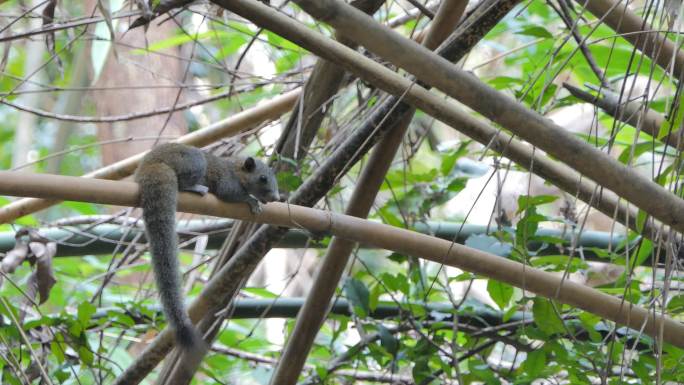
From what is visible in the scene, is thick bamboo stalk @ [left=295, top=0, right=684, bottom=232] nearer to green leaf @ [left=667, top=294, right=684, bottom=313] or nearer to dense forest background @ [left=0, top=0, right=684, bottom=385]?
dense forest background @ [left=0, top=0, right=684, bottom=385]

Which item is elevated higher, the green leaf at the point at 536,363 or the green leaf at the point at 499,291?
the green leaf at the point at 499,291

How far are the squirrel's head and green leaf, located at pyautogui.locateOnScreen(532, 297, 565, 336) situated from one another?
122 cm

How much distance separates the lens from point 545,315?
7.24 feet

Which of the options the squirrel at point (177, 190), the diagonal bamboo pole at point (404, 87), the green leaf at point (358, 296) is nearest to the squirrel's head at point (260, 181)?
the squirrel at point (177, 190)

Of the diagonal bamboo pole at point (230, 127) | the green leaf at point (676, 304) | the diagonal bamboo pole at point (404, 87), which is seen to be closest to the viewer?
the diagonal bamboo pole at point (404, 87)

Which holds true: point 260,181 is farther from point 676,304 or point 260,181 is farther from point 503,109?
point 503,109

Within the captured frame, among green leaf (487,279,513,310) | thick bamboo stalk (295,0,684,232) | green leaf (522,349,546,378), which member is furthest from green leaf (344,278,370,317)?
thick bamboo stalk (295,0,684,232)

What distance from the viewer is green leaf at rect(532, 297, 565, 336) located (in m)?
2.21

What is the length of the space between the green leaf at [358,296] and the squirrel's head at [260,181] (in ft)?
1.77

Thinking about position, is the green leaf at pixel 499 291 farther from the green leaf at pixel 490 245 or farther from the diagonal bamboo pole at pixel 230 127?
the diagonal bamboo pole at pixel 230 127

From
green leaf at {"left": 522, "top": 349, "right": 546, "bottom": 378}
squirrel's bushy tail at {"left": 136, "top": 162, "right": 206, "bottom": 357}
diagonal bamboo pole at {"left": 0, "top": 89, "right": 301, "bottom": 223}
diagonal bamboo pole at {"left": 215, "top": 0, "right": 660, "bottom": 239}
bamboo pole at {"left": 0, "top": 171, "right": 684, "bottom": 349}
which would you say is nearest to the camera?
diagonal bamboo pole at {"left": 215, "top": 0, "right": 660, "bottom": 239}

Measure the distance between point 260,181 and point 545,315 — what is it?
1326mm

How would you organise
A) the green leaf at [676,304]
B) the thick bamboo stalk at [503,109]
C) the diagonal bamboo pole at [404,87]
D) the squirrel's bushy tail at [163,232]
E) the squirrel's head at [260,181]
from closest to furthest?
the thick bamboo stalk at [503,109], the diagonal bamboo pole at [404,87], the green leaf at [676,304], the squirrel's bushy tail at [163,232], the squirrel's head at [260,181]

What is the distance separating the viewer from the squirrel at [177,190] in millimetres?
2084
